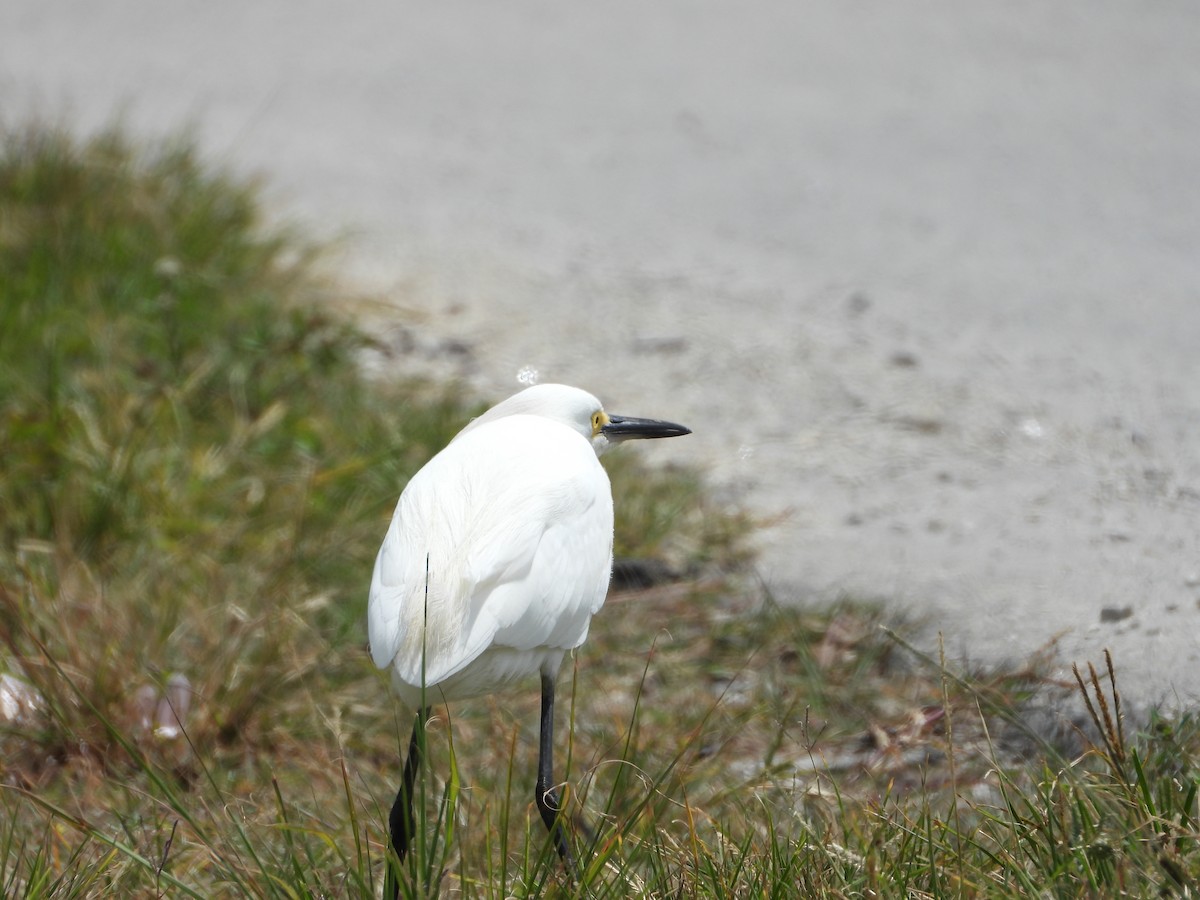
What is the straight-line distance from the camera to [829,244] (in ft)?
16.7

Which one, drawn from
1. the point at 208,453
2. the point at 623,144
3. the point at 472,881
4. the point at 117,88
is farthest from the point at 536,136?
the point at 472,881

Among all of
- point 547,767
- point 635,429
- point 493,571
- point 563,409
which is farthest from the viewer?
point 635,429

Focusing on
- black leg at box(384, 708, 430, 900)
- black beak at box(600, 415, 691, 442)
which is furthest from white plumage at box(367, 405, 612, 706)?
black beak at box(600, 415, 691, 442)

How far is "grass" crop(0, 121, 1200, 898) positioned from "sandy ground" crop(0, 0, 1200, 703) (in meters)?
0.29

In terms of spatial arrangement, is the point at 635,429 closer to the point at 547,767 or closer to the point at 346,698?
the point at 547,767

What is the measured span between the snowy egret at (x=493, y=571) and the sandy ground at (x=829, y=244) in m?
1.03

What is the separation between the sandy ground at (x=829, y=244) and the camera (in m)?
3.52

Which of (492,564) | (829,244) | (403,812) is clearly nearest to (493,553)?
(492,564)

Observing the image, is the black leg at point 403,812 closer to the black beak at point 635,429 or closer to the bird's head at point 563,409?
the bird's head at point 563,409

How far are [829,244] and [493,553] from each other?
130 inches

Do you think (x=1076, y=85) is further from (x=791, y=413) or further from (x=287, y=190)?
(x=287, y=190)

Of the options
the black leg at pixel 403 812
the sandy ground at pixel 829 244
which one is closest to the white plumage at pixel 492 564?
the black leg at pixel 403 812

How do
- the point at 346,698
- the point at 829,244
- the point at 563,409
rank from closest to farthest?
1. the point at 563,409
2. the point at 346,698
3. the point at 829,244

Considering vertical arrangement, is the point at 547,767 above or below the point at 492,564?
below
